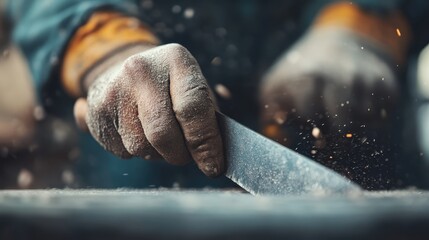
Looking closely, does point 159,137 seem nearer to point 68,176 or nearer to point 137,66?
point 137,66

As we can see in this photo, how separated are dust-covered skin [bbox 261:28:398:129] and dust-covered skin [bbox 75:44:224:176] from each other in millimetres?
290

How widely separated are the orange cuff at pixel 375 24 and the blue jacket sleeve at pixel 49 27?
0.39 m

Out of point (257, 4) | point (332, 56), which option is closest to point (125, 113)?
point (332, 56)

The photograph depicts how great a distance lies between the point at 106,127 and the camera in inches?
34.4

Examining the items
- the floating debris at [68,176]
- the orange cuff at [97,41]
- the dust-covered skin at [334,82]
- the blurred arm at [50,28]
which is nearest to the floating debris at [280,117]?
the dust-covered skin at [334,82]

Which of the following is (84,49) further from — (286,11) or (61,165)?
(61,165)

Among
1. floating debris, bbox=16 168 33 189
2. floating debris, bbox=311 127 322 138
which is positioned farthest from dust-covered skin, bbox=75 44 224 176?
floating debris, bbox=16 168 33 189

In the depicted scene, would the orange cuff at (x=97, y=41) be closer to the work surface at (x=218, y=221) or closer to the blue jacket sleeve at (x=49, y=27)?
the blue jacket sleeve at (x=49, y=27)

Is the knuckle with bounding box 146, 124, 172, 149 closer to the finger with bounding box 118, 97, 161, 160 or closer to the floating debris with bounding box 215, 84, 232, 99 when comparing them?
the finger with bounding box 118, 97, 161, 160

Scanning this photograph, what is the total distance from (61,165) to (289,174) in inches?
46.1

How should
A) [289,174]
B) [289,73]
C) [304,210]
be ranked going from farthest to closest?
[289,73]
[289,174]
[304,210]

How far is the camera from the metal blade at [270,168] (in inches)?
20.5

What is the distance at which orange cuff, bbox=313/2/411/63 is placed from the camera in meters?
1.17

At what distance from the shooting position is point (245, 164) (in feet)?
2.17
